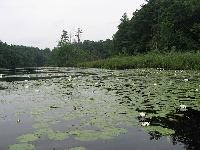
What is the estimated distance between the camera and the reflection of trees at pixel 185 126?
4179 millimetres

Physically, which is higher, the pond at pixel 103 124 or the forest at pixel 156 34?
the forest at pixel 156 34

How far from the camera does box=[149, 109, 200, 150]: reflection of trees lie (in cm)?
418

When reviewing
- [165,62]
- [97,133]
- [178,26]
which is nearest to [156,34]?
[178,26]

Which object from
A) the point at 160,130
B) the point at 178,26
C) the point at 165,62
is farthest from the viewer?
the point at 178,26

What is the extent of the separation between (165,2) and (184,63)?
30.7m

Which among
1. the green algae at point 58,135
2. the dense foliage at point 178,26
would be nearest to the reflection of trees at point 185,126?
the green algae at point 58,135

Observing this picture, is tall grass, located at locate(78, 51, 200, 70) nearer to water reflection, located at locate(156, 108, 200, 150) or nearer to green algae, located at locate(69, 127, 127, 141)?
water reflection, located at locate(156, 108, 200, 150)

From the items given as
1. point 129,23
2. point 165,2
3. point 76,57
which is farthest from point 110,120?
point 76,57

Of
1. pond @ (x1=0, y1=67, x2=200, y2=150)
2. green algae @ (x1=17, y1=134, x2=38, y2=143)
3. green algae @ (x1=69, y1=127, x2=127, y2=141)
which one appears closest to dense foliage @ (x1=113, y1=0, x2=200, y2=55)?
pond @ (x1=0, y1=67, x2=200, y2=150)

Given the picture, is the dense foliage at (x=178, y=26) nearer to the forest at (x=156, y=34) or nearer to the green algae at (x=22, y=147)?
the forest at (x=156, y=34)


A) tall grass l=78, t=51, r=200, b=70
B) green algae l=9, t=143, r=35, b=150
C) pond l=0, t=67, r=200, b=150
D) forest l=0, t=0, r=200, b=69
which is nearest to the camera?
green algae l=9, t=143, r=35, b=150

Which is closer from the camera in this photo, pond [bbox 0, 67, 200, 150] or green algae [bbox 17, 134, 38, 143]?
pond [bbox 0, 67, 200, 150]

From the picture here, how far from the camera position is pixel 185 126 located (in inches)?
198

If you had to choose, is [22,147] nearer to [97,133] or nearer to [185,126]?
[97,133]
